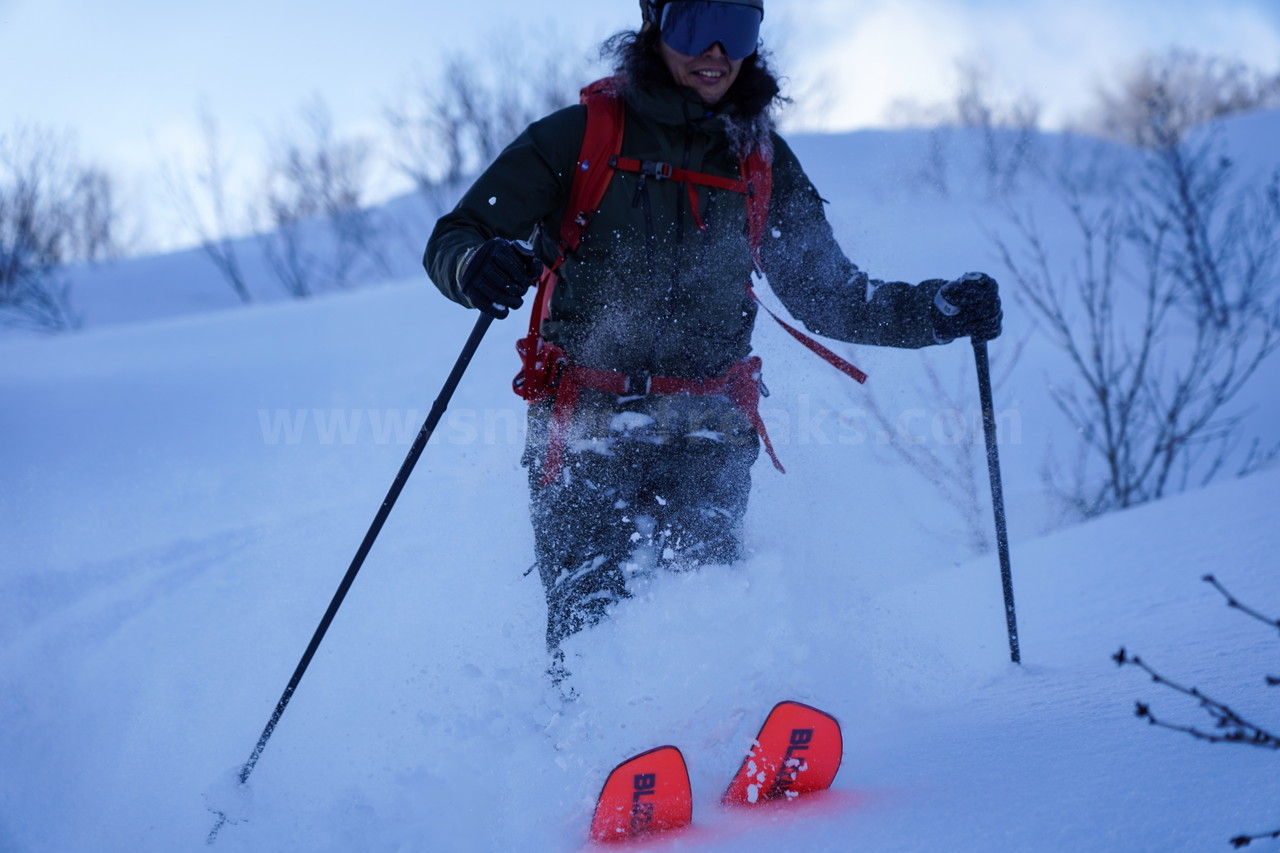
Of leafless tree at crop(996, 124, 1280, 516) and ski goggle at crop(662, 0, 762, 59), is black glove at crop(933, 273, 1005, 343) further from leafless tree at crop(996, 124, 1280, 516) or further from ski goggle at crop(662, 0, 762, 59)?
leafless tree at crop(996, 124, 1280, 516)

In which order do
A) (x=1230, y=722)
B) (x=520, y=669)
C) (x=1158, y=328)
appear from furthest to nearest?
(x=1158, y=328) → (x=520, y=669) → (x=1230, y=722)

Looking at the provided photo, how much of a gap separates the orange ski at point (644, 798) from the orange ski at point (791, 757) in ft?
0.43

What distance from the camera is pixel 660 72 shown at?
6.50 ft

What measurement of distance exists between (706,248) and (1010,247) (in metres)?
9.50

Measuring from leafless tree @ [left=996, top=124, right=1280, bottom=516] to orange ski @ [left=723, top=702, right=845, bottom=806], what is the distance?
9.46 ft

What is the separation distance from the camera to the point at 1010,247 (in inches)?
402

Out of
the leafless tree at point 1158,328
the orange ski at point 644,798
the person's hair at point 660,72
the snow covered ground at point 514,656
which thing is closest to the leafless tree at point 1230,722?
the snow covered ground at point 514,656

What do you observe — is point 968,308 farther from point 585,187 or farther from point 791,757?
point 791,757

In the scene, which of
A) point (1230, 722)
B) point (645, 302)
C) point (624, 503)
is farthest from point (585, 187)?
point (1230, 722)

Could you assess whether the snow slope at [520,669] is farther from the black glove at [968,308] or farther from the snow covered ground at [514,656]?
the black glove at [968,308]

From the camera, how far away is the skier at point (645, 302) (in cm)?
194

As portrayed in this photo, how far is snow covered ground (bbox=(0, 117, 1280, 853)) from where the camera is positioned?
4.98 feet

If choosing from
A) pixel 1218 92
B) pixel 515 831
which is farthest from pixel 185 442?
pixel 1218 92

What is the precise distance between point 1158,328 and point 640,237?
851cm
